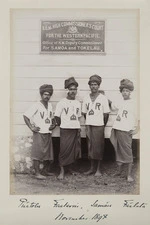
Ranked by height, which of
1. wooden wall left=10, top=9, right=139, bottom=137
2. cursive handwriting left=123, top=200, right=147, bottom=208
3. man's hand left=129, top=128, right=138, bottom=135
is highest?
wooden wall left=10, top=9, right=139, bottom=137

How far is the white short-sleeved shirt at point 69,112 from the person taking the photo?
2.60 ft

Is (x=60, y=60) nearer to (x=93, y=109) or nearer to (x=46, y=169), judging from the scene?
(x=93, y=109)

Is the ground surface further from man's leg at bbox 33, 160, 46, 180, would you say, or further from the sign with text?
the sign with text

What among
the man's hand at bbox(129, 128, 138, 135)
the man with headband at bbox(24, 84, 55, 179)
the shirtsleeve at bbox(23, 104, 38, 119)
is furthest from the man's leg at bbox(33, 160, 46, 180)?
the man's hand at bbox(129, 128, 138, 135)

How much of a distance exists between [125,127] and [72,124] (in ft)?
0.40

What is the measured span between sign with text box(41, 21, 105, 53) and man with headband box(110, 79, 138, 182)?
0.11 metres

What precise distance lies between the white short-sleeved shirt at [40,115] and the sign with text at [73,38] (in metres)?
0.13

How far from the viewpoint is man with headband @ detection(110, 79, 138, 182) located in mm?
794

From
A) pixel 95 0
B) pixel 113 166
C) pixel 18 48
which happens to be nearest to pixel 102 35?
pixel 95 0

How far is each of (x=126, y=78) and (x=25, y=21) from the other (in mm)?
261

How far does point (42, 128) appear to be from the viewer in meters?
0.80

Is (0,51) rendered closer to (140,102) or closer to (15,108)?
(15,108)

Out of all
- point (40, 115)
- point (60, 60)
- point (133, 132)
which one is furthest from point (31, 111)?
point (133, 132)

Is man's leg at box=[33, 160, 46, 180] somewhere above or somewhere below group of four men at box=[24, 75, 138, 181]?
below
